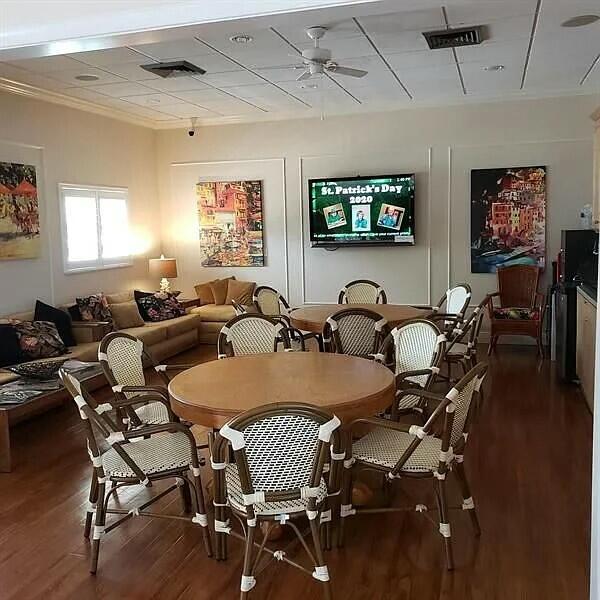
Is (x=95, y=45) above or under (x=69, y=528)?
above

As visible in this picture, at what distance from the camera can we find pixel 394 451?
3066 millimetres

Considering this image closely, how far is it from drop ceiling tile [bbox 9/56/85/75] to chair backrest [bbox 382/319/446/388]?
3636 millimetres

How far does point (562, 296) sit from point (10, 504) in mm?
4829

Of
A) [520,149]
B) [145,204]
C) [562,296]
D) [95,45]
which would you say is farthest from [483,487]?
[145,204]

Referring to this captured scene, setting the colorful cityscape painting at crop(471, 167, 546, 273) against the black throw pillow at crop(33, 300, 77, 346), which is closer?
the black throw pillow at crop(33, 300, 77, 346)

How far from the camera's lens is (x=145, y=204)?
8.64 m

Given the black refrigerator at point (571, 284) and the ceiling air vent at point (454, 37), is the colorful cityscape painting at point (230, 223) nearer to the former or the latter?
the ceiling air vent at point (454, 37)

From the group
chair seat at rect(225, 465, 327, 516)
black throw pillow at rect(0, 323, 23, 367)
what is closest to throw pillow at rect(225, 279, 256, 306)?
black throw pillow at rect(0, 323, 23, 367)

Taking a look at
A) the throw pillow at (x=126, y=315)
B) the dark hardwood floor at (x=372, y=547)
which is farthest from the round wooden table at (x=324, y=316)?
Answer: the throw pillow at (x=126, y=315)

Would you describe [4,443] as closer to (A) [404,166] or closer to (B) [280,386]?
(B) [280,386]

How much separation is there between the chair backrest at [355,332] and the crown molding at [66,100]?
3988mm

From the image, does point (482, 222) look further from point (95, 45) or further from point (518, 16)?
point (95, 45)

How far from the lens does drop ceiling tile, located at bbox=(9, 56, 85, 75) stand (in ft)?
17.3

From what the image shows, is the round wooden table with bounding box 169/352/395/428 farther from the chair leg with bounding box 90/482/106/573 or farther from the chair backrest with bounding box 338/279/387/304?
the chair backrest with bounding box 338/279/387/304
